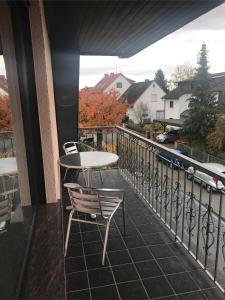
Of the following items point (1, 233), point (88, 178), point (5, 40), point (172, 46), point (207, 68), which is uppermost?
point (172, 46)

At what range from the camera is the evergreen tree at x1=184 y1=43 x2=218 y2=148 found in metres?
19.7

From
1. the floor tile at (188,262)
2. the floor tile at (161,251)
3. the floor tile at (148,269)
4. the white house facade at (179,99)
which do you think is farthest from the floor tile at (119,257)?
the white house facade at (179,99)

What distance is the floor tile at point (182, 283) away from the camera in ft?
6.46

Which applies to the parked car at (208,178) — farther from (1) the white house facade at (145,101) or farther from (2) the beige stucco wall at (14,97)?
(1) the white house facade at (145,101)

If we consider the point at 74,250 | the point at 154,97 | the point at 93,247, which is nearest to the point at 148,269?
the point at 93,247

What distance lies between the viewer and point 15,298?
1334 millimetres

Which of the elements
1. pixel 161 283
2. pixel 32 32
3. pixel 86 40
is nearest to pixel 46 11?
pixel 32 32

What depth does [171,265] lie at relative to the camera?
2.25m

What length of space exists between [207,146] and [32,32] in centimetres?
1892

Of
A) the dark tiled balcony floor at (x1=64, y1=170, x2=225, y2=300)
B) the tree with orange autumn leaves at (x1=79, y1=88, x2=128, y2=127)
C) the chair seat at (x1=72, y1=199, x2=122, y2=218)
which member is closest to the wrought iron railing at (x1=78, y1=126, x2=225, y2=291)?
the dark tiled balcony floor at (x1=64, y1=170, x2=225, y2=300)

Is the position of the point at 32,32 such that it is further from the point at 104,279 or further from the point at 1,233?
the point at 104,279

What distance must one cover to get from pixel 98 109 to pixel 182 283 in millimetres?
15834

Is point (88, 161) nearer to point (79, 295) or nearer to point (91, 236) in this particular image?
point (91, 236)

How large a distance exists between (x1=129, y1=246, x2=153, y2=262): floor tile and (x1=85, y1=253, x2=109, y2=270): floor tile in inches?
10.5
